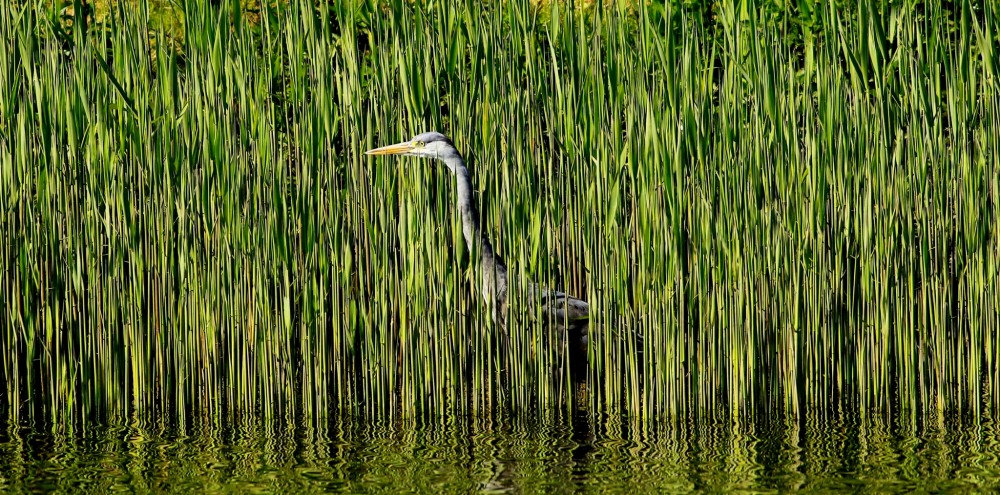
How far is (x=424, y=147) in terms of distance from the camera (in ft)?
11.5

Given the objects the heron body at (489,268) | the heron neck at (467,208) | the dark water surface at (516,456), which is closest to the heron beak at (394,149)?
the heron body at (489,268)

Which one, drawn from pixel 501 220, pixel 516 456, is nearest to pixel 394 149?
pixel 501 220

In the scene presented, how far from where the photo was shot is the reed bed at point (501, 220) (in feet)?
11.2

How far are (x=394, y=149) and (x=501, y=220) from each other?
370 mm

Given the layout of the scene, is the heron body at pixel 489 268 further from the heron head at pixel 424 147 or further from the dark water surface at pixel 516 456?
the dark water surface at pixel 516 456

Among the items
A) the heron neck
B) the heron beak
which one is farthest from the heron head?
the heron neck

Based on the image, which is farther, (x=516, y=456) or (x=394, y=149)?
(x=394, y=149)

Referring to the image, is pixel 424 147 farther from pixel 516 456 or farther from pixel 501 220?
pixel 516 456

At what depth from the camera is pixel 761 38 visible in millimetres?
3518

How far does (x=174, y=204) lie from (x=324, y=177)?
442 millimetres

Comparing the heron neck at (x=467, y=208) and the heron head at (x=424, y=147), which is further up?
the heron head at (x=424, y=147)

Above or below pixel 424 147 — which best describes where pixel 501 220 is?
below

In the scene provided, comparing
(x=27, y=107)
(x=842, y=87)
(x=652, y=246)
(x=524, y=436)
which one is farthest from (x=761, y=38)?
(x=27, y=107)

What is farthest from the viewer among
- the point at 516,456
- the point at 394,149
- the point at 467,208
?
the point at 467,208
